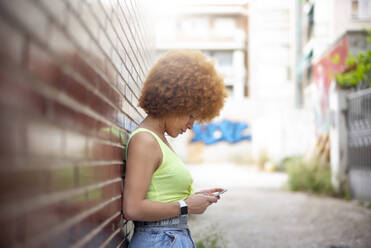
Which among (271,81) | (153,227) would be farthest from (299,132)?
(153,227)

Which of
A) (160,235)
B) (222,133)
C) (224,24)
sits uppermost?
(224,24)

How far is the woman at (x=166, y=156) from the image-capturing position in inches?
76.7

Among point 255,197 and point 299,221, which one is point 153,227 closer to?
point 299,221

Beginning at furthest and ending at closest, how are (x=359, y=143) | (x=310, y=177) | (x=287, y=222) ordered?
(x=310, y=177), (x=359, y=143), (x=287, y=222)

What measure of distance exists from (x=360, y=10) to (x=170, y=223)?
13.9 meters

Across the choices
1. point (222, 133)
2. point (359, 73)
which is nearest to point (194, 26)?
point (222, 133)

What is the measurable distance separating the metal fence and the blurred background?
4 cm

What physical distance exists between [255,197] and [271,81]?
21.3 m

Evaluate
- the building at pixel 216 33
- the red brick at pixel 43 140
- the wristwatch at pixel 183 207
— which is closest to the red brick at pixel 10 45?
the red brick at pixel 43 140

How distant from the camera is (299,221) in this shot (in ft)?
21.6

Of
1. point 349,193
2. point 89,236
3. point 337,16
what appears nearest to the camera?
point 89,236

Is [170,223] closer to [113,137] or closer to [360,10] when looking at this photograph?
[113,137]

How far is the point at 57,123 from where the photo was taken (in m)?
1.09

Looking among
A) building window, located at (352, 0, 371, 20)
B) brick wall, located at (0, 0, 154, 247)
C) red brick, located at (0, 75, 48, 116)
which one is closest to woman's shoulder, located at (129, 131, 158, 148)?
brick wall, located at (0, 0, 154, 247)
